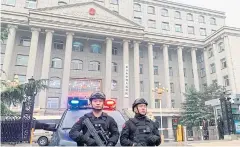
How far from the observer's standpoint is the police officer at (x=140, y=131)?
371 cm

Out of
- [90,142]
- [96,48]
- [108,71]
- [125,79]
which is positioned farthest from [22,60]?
[90,142]

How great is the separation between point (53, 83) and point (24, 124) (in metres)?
18.6

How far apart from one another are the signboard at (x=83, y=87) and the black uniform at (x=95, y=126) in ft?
85.7

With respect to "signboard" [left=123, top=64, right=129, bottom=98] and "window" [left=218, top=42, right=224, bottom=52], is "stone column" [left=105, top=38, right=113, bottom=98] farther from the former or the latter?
"window" [left=218, top=42, right=224, bottom=52]

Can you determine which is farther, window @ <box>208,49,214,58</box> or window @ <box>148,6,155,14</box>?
window @ <box>148,6,155,14</box>

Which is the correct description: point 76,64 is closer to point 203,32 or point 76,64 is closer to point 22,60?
point 22,60

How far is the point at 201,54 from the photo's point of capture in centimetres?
3853

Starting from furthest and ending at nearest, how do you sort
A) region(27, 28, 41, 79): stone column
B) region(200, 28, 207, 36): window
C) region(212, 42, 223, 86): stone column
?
region(200, 28, 207, 36): window < region(212, 42, 223, 86): stone column < region(27, 28, 41, 79): stone column

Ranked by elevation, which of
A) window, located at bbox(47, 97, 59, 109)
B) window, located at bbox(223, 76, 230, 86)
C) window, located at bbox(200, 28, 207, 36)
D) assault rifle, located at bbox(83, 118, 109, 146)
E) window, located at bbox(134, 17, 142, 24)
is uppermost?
window, located at bbox(134, 17, 142, 24)

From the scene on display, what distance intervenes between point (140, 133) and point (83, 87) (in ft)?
89.9

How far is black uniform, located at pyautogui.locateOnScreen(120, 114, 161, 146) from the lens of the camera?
12.1ft

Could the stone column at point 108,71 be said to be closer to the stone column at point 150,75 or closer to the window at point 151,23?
the stone column at point 150,75

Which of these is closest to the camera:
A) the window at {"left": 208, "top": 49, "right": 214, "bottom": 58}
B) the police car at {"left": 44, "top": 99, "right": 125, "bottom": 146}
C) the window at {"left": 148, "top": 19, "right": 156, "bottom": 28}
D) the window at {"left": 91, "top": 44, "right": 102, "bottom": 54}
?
the police car at {"left": 44, "top": 99, "right": 125, "bottom": 146}

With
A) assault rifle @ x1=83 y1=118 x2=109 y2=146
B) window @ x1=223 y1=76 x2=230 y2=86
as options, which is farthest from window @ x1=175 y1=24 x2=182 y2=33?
assault rifle @ x1=83 y1=118 x2=109 y2=146
